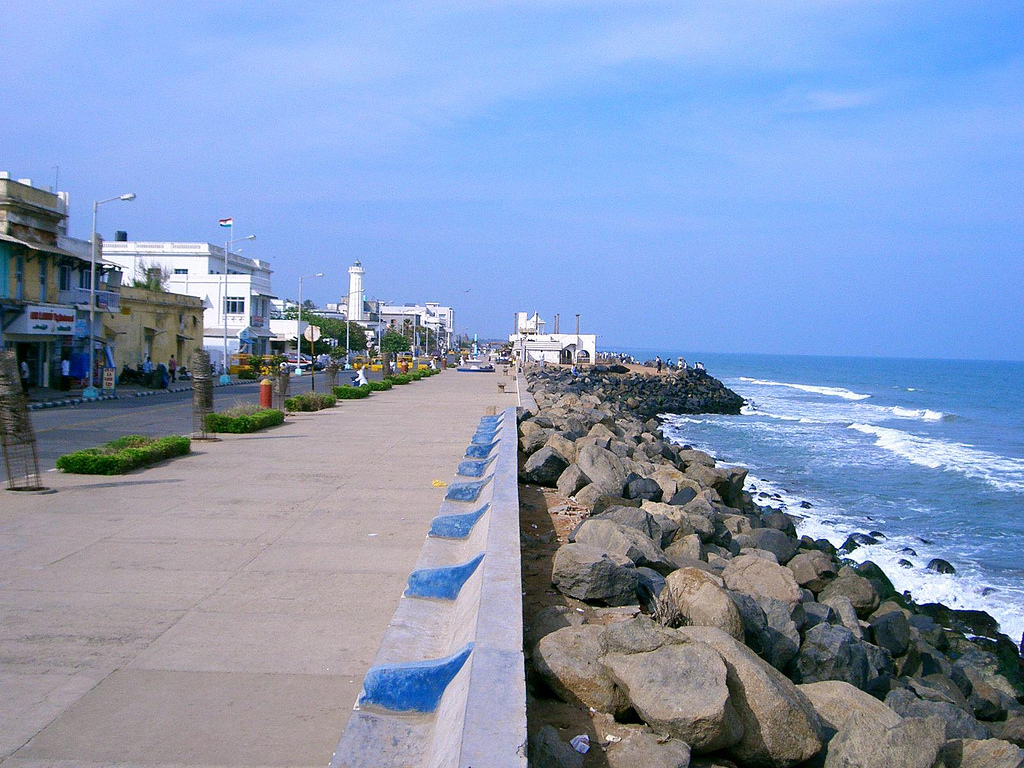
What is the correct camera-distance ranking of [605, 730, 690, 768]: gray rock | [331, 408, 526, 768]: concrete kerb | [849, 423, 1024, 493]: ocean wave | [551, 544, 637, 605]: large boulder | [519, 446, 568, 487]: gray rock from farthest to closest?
[849, 423, 1024, 493]: ocean wave → [519, 446, 568, 487]: gray rock → [551, 544, 637, 605]: large boulder → [605, 730, 690, 768]: gray rock → [331, 408, 526, 768]: concrete kerb

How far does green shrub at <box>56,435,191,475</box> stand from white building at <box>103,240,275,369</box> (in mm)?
51700

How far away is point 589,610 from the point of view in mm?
6203

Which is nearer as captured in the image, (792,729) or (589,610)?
(792,729)

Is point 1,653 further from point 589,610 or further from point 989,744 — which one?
point 989,744

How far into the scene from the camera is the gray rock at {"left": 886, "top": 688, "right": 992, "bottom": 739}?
19.4ft

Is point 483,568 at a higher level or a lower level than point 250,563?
higher

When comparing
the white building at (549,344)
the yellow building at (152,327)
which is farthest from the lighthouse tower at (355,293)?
the yellow building at (152,327)

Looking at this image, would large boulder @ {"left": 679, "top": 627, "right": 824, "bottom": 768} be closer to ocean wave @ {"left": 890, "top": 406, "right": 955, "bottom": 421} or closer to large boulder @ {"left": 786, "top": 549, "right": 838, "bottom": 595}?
large boulder @ {"left": 786, "top": 549, "right": 838, "bottom": 595}

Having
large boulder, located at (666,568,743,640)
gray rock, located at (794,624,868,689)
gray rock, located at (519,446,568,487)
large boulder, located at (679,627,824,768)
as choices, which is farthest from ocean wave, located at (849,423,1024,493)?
large boulder, located at (679,627,824,768)

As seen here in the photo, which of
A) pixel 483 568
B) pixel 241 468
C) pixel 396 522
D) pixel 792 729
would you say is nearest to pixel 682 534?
pixel 396 522

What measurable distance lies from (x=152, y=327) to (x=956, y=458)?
1548 inches

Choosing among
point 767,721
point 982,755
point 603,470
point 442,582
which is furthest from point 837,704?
→ point 603,470

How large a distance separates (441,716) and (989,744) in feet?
10.6

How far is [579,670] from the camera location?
15.0ft
